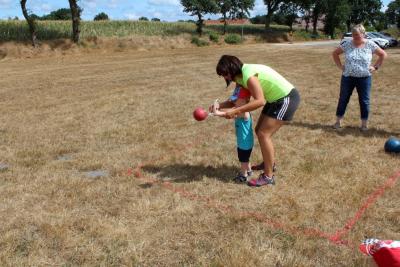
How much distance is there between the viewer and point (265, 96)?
214 inches

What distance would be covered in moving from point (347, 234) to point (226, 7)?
189 feet

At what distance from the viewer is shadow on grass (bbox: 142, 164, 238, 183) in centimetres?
609

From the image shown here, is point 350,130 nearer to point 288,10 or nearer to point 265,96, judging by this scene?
point 265,96

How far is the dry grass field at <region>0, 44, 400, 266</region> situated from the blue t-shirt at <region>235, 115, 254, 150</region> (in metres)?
0.52

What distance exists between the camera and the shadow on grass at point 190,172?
240 inches

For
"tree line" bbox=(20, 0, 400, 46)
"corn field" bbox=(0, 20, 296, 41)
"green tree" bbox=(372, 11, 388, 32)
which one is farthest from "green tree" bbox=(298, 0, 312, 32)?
"green tree" bbox=(372, 11, 388, 32)

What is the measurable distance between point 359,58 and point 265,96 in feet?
11.0

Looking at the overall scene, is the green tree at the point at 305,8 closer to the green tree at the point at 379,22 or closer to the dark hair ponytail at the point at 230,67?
the green tree at the point at 379,22

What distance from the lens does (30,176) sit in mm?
6309

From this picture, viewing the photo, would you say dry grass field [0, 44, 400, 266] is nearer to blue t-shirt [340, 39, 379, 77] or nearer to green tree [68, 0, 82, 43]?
blue t-shirt [340, 39, 379, 77]

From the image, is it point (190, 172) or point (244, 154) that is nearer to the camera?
point (244, 154)

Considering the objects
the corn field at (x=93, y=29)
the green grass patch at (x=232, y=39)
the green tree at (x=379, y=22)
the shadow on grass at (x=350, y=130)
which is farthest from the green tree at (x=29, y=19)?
the green tree at (x=379, y=22)

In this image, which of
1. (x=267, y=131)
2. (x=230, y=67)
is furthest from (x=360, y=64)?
(x=230, y=67)

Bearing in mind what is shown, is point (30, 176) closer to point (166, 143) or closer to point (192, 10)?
point (166, 143)
